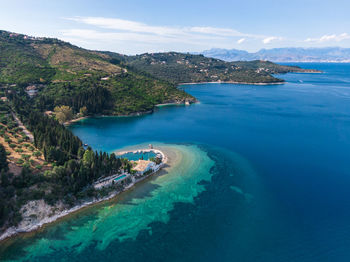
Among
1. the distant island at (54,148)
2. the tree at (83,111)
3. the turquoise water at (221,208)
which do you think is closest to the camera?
the turquoise water at (221,208)

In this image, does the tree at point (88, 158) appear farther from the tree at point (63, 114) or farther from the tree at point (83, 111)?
the tree at point (83, 111)

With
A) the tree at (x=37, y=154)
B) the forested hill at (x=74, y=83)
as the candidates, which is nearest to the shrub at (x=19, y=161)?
the tree at (x=37, y=154)

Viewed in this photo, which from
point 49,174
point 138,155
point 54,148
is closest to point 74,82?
point 138,155

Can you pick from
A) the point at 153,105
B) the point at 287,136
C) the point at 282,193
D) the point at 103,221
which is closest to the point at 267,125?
the point at 287,136

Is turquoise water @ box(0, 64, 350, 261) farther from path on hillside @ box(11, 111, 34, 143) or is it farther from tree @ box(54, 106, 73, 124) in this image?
path on hillside @ box(11, 111, 34, 143)

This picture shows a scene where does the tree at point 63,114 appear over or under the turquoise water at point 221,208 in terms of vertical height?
over
